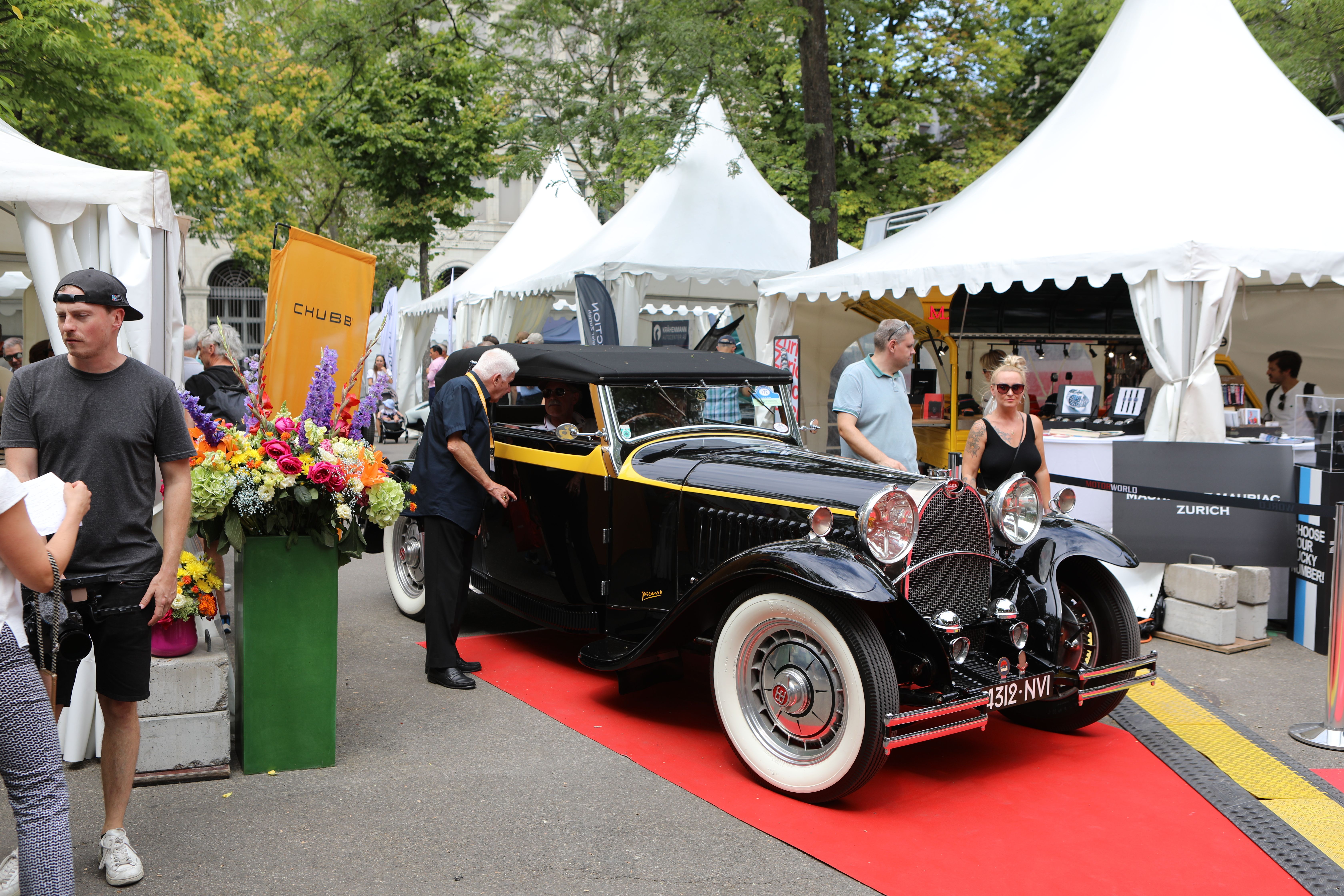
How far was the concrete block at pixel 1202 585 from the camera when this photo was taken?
6.09 meters

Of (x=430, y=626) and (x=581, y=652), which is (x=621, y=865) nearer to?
(x=581, y=652)

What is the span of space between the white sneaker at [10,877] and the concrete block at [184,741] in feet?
2.74

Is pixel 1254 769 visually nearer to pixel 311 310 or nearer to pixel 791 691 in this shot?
pixel 791 691

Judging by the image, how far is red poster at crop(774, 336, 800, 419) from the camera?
10.0m

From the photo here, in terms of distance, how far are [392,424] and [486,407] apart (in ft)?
47.3

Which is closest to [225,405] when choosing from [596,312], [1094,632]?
[1094,632]

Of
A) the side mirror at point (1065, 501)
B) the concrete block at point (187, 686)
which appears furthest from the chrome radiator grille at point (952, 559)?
the concrete block at point (187, 686)

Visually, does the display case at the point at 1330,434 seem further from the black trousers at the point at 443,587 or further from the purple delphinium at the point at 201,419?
the purple delphinium at the point at 201,419

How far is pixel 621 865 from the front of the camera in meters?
3.31

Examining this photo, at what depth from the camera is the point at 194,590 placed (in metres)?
3.95

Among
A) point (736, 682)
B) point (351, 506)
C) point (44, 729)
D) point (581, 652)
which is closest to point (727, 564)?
point (736, 682)

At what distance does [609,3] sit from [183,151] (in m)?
7.82

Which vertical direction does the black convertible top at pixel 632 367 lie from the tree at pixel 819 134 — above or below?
below

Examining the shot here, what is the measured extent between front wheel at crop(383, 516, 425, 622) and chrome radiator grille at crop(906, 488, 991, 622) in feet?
11.6
